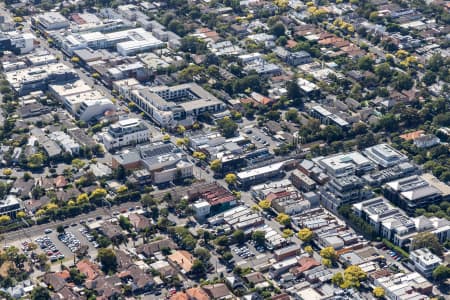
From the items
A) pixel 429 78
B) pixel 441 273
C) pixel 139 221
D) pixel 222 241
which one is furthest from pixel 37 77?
pixel 441 273

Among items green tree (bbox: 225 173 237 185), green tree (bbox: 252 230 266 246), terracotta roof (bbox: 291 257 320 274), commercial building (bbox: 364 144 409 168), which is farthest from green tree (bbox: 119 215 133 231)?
commercial building (bbox: 364 144 409 168)

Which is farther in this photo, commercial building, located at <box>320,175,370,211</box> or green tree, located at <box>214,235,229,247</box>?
commercial building, located at <box>320,175,370,211</box>

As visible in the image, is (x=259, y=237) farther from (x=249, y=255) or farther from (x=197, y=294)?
(x=197, y=294)

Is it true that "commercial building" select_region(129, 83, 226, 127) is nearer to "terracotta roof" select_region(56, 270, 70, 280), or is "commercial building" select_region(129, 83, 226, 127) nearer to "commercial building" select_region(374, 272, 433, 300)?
"terracotta roof" select_region(56, 270, 70, 280)

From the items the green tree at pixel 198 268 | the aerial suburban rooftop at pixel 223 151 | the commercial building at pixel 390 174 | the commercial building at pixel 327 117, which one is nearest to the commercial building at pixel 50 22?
the aerial suburban rooftop at pixel 223 151

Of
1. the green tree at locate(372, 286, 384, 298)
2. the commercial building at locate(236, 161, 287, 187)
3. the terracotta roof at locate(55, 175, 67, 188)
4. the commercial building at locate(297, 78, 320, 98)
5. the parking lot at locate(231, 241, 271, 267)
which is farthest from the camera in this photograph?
the commercial building at locate(297, 78, 320, 98)
